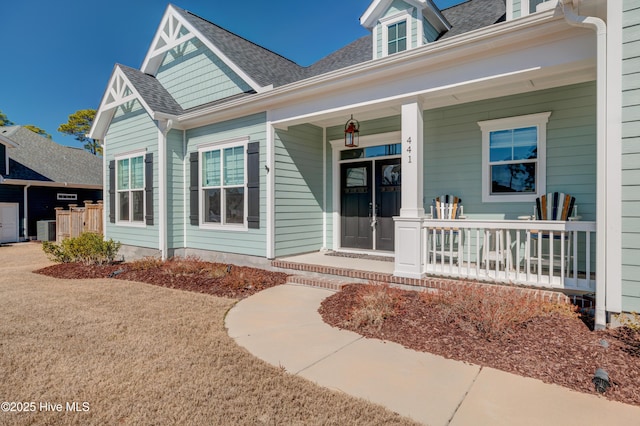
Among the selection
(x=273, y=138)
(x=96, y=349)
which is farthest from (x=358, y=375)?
(x=273, y=138)

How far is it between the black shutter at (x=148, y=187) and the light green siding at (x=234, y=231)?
1.00m

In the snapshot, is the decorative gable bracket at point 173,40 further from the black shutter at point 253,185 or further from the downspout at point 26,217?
the downspout at point 26,217

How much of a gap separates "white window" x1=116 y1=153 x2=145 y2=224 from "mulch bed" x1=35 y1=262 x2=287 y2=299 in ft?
5.72

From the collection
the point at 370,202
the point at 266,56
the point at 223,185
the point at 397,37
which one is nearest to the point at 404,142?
the point at 370,202

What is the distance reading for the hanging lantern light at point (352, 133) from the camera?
666 centimetres

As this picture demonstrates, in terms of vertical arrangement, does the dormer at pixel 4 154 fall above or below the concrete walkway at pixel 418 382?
above

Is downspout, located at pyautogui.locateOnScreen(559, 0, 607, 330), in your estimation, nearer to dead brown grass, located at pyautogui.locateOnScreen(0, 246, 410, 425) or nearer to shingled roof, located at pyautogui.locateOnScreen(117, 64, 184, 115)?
dead brown grass, located at pyautogui.locateOnScreen(0, 246, 410, 425)

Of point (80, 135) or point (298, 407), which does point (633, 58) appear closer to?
point (298, 407)

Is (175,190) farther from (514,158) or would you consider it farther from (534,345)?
(534,345)

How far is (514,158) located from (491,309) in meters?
3.05

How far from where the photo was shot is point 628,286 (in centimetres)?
327

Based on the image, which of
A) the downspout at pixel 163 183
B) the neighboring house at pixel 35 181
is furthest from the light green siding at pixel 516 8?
the neighboring house at pixel 35 181

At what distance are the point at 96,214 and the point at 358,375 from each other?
11.4m

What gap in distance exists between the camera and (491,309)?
11.5 ft
